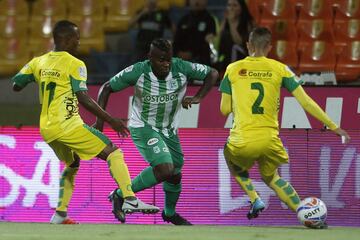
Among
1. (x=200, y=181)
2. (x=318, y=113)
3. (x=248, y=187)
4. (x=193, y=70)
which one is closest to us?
(x=318, y=113)

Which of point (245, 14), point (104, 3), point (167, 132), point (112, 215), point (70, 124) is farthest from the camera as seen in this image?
point (104, 3)

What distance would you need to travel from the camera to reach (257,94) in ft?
27.6

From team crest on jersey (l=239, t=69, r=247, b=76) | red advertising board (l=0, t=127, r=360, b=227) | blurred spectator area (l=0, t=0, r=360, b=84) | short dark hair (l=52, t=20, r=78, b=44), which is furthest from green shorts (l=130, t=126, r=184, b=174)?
blurred spectator area (l=0, t=0, r=360, b=84)

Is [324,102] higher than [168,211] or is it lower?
higher

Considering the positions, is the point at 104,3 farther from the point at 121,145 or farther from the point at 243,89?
the point at 243,89

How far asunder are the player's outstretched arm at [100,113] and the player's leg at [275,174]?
121 cm

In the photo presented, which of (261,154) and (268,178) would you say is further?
(268,178)

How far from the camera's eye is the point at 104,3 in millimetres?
14062

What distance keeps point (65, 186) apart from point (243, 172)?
1552mm

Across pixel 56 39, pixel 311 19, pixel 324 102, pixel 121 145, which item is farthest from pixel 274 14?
pixel 56 39

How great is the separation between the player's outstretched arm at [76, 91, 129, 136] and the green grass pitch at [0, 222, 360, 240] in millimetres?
794

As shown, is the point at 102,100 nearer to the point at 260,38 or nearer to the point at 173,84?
the point at 173,84

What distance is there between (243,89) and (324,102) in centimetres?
185

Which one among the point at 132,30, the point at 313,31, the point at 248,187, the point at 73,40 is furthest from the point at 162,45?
the point at 132,30
